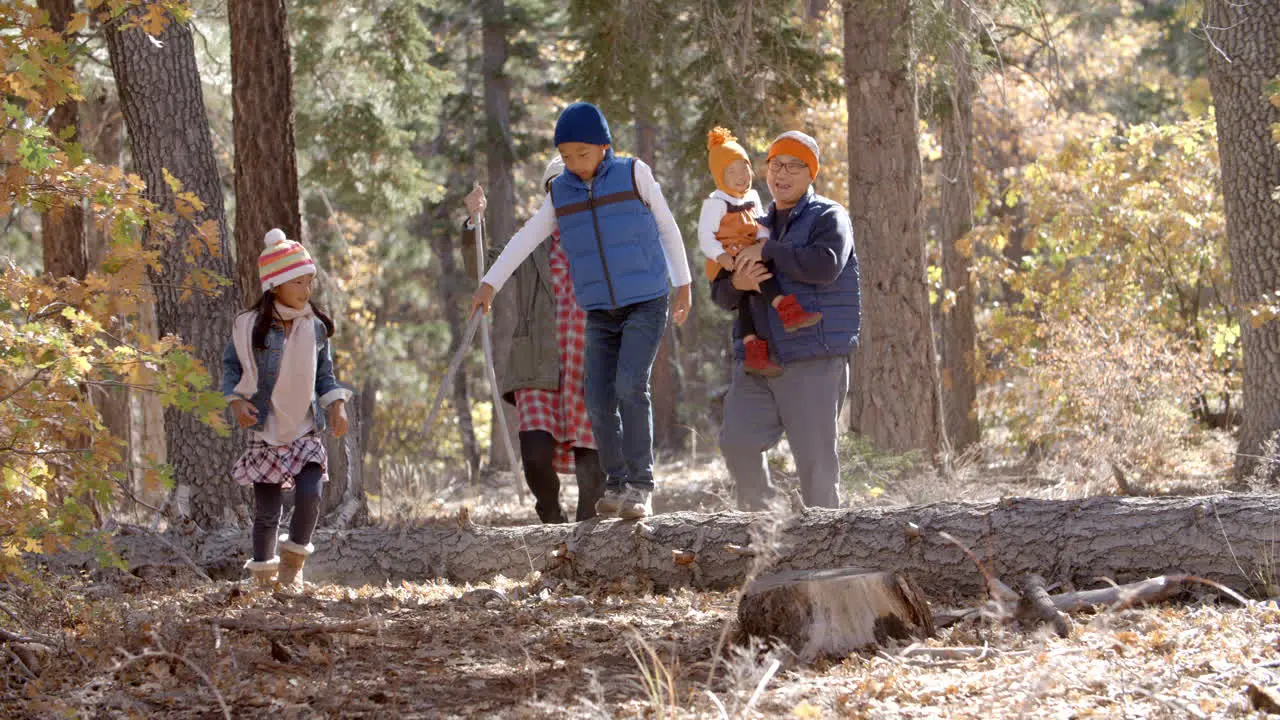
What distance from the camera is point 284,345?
5.64 m

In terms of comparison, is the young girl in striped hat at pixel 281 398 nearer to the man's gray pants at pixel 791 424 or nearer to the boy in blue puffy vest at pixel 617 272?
the boy in blue puffy vest at pixel 617 272

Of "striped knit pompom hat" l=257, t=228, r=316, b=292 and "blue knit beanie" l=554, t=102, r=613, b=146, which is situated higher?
"blue knit beanie" l=554, t=102, r=613, b=146

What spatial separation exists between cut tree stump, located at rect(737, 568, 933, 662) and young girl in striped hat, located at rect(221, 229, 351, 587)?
91.3 inches

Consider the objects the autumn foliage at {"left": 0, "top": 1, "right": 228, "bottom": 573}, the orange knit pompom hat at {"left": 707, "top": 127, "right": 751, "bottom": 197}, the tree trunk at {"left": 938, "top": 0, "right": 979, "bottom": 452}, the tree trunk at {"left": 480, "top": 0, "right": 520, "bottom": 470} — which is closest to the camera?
the autumn foliage at {"left": 0, "top": 1, "right": 228, "bottom": 573}

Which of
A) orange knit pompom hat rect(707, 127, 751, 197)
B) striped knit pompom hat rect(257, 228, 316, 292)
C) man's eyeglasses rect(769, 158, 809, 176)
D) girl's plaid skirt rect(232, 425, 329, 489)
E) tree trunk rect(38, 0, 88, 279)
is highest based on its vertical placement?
tree trunk rect(38, 0, 88, 279)

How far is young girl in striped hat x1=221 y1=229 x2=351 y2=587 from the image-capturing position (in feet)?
18.3

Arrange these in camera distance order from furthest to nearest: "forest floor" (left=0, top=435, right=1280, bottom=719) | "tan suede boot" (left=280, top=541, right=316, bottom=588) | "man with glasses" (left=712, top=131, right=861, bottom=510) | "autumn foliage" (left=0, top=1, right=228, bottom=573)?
"tan suede boot" (left=280, top=541, right=316, bottom=588) → "man with glasses" (left=712, top=131, right=861, bottom=510) → "autumn foliage" (left=0, top=1, right=228, bottom=573) → "forest floor" (left=0, top=435, right=1280, bottom=719)

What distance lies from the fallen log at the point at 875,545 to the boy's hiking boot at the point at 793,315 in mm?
886

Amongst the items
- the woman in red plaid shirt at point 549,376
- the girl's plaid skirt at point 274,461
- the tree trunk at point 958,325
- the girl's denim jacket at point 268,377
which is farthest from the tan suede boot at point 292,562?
the tree trunk at point 958,325

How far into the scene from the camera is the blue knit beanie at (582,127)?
5.73 metres

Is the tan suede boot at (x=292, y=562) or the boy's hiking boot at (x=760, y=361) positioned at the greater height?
the boy's hiking boot at (x=760, y=361)

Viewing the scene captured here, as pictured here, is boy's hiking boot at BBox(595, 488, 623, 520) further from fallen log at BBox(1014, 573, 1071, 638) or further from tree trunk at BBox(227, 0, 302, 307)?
tree trunk at BBox(227, 0, 302, 307)

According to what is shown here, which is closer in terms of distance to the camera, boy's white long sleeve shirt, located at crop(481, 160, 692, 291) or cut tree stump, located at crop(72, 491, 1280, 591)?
cut tree stump, located at crop(72, 491, 1280, 591)

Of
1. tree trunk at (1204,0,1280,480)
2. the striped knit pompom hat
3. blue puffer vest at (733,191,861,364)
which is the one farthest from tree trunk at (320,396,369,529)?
tree trunk at (1204,0,1280,480)
